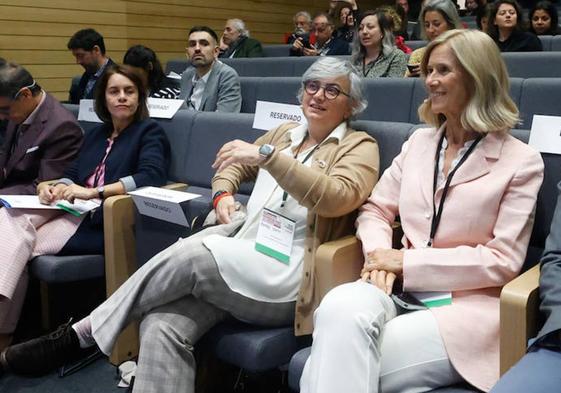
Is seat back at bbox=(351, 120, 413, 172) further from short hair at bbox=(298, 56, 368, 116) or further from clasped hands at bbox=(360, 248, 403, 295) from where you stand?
clasped hands at bbox=(360, 248, 403, 295)

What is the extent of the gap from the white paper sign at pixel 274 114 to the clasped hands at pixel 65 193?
2.09 ft

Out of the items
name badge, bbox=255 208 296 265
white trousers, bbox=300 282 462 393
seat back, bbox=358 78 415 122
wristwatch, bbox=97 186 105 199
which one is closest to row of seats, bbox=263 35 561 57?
seat back, bbox=358 78 415 122

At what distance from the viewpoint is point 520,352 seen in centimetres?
122

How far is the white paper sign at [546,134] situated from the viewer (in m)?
1.55

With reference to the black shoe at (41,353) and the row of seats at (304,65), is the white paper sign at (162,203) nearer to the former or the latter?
the black shoe at (41,353)

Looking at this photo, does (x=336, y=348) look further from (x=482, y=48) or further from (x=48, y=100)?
(x=48, y=100)

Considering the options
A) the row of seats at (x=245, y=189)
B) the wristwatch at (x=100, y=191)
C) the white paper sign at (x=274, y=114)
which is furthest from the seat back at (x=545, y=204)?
the wristwatch at (x=100, y=191)

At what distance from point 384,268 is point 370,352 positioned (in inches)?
10.4

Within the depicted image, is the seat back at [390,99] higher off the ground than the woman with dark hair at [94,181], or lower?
higher

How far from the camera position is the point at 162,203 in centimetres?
198

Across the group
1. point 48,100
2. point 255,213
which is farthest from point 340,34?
point 255,213

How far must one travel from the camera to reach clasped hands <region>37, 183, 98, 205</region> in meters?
2.28

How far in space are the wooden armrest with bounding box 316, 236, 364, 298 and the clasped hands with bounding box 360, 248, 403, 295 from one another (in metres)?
0.07

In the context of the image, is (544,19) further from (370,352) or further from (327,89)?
(370,352)
